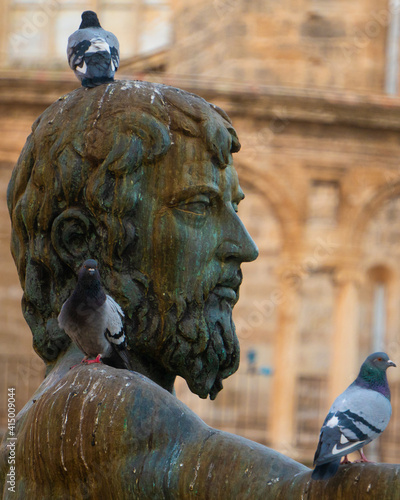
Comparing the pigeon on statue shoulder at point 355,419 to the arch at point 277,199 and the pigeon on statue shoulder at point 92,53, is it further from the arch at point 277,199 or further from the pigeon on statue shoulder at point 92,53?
the arch at point 277,199

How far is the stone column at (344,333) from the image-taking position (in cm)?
1530

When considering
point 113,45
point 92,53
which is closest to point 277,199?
point 113,45

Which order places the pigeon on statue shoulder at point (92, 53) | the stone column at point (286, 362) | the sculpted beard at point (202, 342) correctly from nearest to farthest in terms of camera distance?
the sculpted beard at point (202, 342), the pigeon on statue shoulder at point (92, 53), the stone column at point (286, 362)

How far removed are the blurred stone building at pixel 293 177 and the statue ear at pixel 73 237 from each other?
1195 cm

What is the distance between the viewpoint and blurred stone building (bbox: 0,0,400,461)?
15055 millimetres

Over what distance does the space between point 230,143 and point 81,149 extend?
0.28 meters

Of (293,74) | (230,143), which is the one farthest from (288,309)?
(230,143)

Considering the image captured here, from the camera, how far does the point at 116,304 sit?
98.6 inches

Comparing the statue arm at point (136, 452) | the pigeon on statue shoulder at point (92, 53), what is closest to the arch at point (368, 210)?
the pigeon on statue shoulder at point (92, 53)

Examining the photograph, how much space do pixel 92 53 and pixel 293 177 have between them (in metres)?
11.9

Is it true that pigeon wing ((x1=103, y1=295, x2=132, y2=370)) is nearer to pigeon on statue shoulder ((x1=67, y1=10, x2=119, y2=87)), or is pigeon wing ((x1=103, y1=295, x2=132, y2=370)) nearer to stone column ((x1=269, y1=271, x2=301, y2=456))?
pigeon on statue shoulder ((x1=67, y1=10, x2=119, y2=87))

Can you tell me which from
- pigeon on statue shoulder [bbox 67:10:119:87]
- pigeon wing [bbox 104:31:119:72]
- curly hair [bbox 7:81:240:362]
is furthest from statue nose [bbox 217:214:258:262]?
pigeon wing [bbox 104:31:119:72]

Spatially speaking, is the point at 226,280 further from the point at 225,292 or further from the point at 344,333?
the point at 344,333

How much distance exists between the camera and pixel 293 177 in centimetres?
1531
